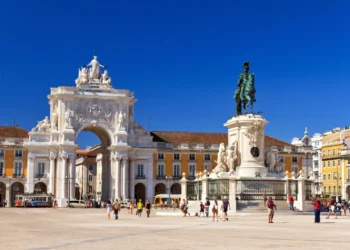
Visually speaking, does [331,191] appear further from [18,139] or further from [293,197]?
[293,197]

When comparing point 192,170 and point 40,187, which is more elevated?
point 192,170

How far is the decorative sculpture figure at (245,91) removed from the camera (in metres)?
38.4

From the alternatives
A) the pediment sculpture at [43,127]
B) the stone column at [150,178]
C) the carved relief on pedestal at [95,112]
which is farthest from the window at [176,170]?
the pediment sculpture at [43,127]

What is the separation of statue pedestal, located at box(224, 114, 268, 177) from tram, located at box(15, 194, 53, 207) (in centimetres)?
4143

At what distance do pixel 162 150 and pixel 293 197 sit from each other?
5335 centimetres

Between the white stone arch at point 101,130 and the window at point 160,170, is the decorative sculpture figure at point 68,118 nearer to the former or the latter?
the white stone arch at point 101,130

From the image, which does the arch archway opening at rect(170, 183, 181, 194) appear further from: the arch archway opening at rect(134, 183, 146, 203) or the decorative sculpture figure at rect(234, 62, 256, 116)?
the decorative sculpture figure at rect(234, 62, 256, 116)

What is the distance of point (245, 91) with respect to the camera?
38.4 m

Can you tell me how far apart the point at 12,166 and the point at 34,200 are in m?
12.0

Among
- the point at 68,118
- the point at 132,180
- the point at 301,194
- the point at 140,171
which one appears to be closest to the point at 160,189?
the point at 140,171

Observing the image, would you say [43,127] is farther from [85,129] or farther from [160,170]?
[160,170]

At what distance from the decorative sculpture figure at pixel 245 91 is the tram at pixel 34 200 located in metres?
41.0

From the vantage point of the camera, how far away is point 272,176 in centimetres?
3797

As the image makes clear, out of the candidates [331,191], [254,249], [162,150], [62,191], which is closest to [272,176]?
[254,249]
